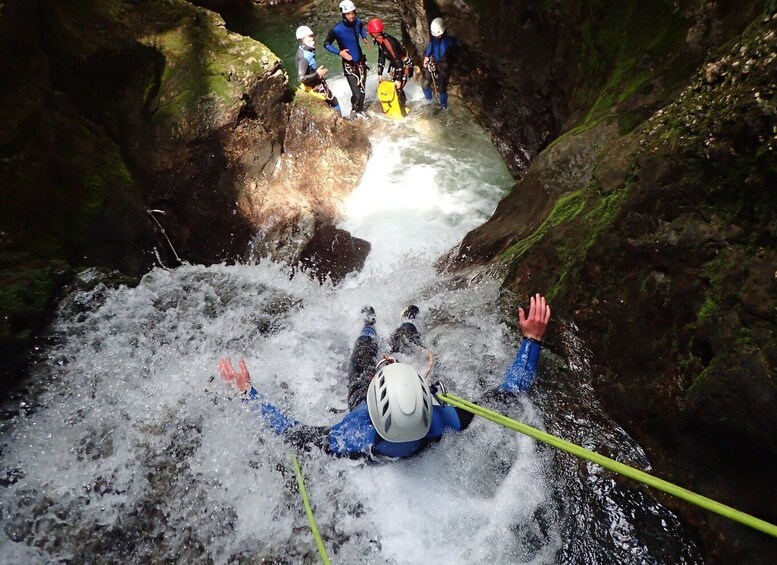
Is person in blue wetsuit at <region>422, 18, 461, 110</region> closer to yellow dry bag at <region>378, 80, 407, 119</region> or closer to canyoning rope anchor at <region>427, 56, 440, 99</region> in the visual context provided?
canyoning rope anchor at <region>427, 56, 440, 99</region>

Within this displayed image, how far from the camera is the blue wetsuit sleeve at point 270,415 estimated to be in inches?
147

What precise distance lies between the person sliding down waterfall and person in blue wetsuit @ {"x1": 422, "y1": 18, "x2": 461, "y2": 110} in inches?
267

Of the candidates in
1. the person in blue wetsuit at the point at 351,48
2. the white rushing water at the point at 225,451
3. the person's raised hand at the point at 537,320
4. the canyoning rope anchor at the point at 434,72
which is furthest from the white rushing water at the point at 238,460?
the person in blue wetsuit at the point at 351,48

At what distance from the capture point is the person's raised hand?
11.7ft

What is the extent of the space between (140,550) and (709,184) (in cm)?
445

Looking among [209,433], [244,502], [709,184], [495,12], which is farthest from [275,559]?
[495,12]

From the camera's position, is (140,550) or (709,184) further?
(140,550)

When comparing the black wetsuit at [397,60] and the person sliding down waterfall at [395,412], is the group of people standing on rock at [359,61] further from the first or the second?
the person sliding down waterfall at [395,412]

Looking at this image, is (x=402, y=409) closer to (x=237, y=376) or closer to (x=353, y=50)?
(x=237, y=376)

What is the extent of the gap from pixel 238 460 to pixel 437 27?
8.04 meters

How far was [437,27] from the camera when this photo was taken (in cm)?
855

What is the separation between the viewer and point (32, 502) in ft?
11.0

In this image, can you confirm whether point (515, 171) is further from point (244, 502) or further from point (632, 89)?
point (244, 502)

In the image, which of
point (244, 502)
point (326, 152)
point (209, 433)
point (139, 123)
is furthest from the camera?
point (326, 152)
